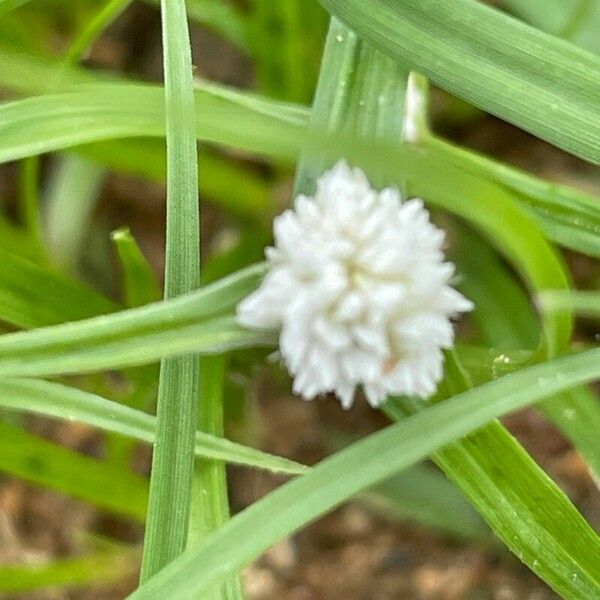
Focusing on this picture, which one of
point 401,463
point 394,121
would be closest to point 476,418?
point 401,463

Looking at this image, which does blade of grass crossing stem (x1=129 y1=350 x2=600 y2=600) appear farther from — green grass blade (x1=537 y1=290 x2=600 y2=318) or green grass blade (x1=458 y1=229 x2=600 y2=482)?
green grass blade (x1=458 y1=229 x2=600 y2=482)

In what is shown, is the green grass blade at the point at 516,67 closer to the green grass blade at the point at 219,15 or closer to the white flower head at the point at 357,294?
the white flower head at the point at 357,294

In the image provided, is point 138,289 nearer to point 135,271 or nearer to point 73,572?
point 135,271

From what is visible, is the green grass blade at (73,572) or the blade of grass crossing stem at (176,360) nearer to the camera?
the blade of grass crossing stem at (176,360)

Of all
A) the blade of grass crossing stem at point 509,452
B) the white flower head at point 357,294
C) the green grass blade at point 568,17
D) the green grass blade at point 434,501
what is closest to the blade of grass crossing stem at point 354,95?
the blade of grass crossing stem at point 509,452

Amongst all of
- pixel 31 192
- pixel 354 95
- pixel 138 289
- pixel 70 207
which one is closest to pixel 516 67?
pixel 354 95

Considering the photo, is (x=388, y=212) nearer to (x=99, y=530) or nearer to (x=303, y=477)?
(x=303, y=477)

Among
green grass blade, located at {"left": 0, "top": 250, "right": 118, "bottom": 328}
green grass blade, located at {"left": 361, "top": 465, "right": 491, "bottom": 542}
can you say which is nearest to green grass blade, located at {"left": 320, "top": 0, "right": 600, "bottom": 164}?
green grass blade, located at {"left": 0, "top": 250, "right": 118, "bottom": 328}
